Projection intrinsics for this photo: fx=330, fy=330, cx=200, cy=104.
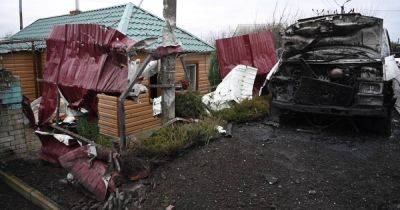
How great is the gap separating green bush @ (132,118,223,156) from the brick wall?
10.9 feet

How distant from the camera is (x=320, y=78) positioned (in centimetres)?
688

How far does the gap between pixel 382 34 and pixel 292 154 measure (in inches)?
148

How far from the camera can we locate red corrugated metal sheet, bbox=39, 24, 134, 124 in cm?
504

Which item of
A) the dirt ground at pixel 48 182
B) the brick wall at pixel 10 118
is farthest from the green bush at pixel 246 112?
the brick wall at pixel 10 118

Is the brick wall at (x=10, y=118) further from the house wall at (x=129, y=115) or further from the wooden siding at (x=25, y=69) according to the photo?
the wooden siding at (x=25, y=69)

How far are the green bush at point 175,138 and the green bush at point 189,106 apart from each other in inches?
24.4

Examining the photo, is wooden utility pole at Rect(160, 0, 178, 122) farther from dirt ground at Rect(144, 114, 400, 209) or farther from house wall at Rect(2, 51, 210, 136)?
house wall at Rect(2, 51, 210, 136)

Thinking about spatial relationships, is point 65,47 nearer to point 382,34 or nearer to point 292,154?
point 292,154

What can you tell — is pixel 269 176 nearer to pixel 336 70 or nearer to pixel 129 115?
pixel 336 70

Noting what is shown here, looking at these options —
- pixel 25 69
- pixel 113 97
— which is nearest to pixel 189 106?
pixel 113 97

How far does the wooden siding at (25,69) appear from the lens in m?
12.6

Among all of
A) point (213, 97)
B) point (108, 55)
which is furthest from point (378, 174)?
point (213, 97)

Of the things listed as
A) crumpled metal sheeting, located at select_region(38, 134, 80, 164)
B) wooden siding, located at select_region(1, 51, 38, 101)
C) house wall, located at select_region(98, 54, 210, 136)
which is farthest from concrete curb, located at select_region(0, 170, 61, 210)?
wooden siding, located at select_region(1, 51, 38, 101)

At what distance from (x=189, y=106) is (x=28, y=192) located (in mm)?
3251
